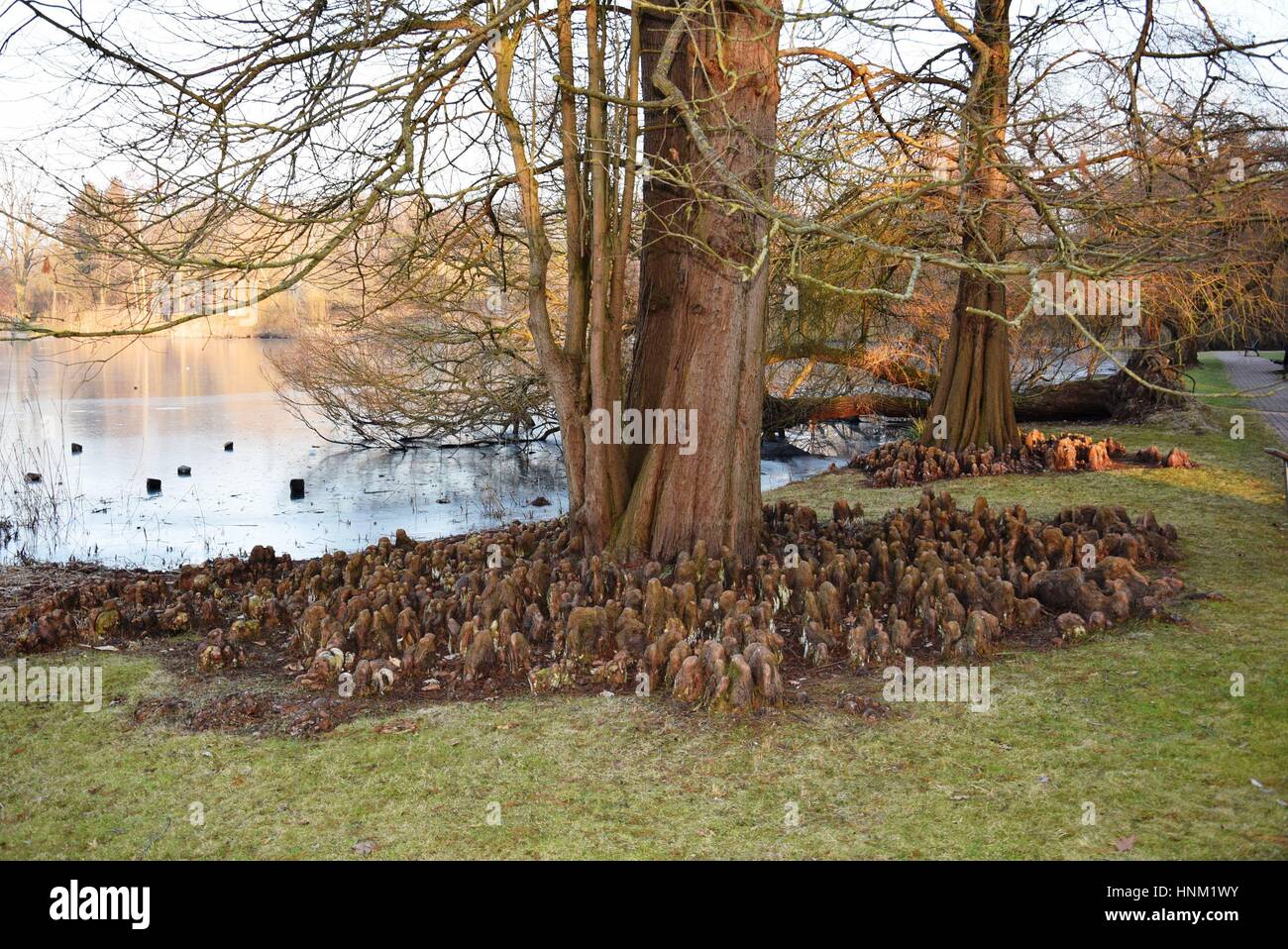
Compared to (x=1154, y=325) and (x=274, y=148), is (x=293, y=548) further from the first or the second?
(x=1154, y=325)

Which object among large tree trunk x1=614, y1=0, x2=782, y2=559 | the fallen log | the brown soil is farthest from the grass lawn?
the fallen log

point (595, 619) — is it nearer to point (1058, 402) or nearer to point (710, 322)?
point (710, 322)

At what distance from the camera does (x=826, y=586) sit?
6.84 meters

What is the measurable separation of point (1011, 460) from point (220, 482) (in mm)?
12606

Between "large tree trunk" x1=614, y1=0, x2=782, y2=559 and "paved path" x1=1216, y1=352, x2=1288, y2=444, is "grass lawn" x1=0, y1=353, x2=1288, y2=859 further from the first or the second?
"paved path" x1=1216, y1=352, x2=1288, y2=444

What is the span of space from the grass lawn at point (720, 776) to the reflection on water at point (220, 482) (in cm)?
497

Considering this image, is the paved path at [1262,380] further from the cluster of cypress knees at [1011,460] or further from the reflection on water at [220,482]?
the reflection on water at [220,482]

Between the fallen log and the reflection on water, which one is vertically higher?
the fallen log

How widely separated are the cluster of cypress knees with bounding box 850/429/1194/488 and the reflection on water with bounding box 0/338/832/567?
3.56m

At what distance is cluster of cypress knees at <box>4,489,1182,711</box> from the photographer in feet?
20.1

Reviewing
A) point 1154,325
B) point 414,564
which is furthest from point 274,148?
point 1154,325

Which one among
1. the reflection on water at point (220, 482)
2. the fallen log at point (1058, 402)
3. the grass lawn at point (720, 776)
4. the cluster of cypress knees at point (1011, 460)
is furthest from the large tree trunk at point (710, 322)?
the fallen log at point (1058, 402)

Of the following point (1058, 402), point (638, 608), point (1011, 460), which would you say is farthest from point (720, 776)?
point (1058, 402)

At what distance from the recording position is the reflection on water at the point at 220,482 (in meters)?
13.1
